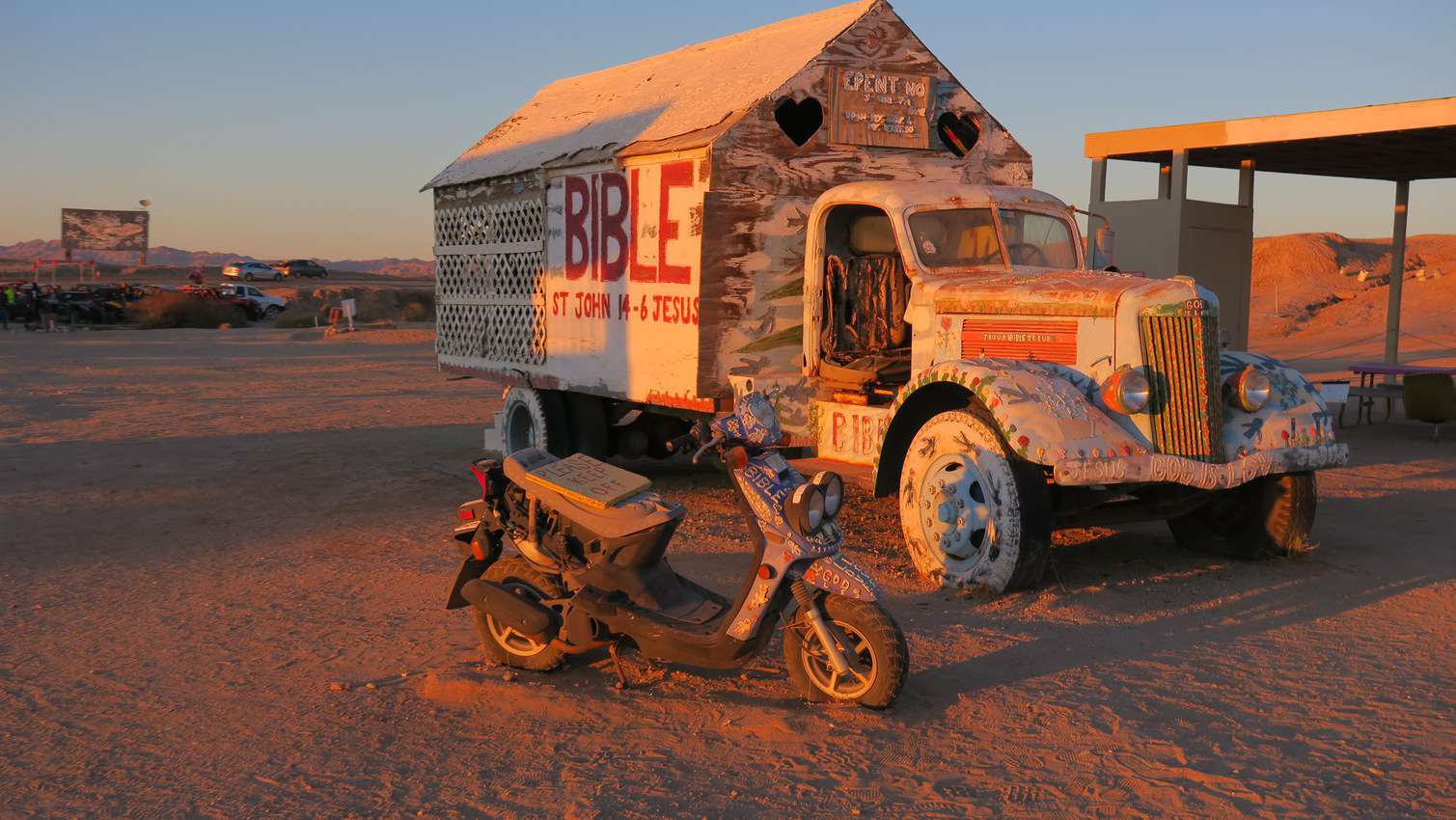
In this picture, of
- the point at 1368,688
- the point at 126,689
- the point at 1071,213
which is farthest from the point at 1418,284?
the point at 126,689

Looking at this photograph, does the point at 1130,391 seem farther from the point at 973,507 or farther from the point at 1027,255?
the point at 1027,255

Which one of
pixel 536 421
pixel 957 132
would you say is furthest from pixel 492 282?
pixel 957 132

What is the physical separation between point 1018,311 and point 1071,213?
169 centimetres

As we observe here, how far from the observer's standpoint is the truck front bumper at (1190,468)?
254 inches

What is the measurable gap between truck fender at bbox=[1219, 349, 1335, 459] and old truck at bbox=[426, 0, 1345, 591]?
17 mm

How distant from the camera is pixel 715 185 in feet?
27.7

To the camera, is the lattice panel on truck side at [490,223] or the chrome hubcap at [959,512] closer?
the chrome hubcap at [959,512]

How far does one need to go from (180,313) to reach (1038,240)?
38.6 metres

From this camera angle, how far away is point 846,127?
892 cm

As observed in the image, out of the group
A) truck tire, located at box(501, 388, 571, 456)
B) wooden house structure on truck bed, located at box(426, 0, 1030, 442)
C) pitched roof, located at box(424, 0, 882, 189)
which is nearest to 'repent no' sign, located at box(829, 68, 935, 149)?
wooden house structure on truck bed, located at box(426, 0, 1030, 442)

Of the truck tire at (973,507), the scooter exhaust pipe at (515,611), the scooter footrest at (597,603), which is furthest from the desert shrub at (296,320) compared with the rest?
the scooter footrest at (597,603)

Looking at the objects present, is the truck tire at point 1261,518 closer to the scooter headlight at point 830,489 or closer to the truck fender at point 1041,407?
the truck fender at point 1041,407

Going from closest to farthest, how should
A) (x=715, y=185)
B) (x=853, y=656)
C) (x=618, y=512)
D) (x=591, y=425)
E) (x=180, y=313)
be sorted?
1. (x=853, y=656)
2. (x=618, y=512)
3. (x=715, y=185)
4. (x=591, y=425)
5. (x=180, y=313)

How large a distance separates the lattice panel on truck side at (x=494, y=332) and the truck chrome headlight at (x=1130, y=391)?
5.34 metres
